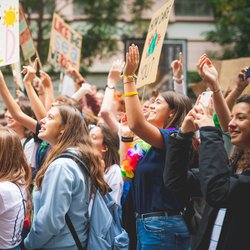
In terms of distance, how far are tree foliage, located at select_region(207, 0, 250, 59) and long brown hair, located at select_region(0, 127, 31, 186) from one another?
11482 millimetres

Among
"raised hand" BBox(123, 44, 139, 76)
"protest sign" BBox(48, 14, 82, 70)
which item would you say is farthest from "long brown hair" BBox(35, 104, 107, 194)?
"protest sign" BBox(48, 14, 82, 70)

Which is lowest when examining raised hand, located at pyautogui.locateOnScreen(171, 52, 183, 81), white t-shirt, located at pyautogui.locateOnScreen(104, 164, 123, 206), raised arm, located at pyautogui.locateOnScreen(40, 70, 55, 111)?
white t-shirt, located at pyautogui.locateOnScreen(104, 164, 123, 206)

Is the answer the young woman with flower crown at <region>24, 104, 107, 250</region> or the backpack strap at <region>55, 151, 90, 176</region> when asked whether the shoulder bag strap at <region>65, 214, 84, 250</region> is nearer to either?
the young woman with flower crown at <region>24, 104, 107, 250</region>

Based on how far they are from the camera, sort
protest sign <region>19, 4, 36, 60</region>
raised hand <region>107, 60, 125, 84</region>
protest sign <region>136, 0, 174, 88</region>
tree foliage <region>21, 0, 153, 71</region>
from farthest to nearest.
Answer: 1. tree foliage <region>21, 0, 153, 71</region>
2. protest sign <region>19, 4, 36, 60</region>
3. raised hand <region>107, 60, 125, 84</region>
4. protest sign <region>136, 0, 174, 88</region>

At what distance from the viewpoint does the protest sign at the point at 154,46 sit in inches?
143

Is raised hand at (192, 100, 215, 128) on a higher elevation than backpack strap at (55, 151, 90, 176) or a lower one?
higher

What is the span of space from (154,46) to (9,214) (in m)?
1.73

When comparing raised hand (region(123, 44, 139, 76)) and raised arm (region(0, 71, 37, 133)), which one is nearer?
raised hand (region(123, 44, 139, 76))

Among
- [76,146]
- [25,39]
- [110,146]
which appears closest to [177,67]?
[110,146]

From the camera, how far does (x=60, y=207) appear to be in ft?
9.29

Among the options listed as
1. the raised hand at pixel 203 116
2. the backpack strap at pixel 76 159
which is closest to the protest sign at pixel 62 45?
the backpack strap at pixel 76 159

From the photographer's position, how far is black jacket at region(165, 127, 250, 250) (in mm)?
2266

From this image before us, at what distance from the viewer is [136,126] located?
300 cm

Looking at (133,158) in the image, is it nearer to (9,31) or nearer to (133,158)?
(133,158)
